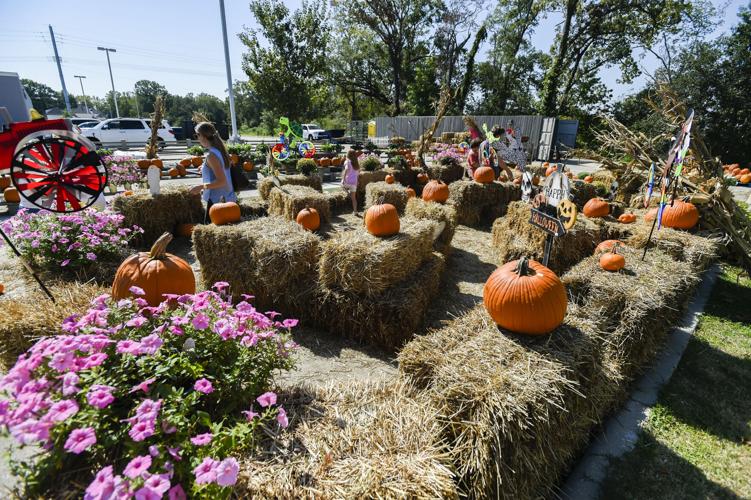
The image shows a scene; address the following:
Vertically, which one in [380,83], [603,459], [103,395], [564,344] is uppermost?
[380,83]

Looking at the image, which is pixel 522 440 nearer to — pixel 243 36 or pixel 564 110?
pixel 243 36

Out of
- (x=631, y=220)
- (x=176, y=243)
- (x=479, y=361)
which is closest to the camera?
(x=479, y=361)

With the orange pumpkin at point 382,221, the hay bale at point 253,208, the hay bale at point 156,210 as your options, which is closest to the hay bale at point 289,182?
the hay bale at point 253,208

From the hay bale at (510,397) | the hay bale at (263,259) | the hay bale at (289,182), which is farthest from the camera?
the hay bale at (289,182)

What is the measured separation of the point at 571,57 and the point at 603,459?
33707 mm

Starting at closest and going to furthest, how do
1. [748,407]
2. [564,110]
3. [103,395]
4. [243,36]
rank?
[103,395], [748,407], [243,36], [564,110]

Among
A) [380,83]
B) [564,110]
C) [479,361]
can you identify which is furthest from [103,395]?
[380,83]

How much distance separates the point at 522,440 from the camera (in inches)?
76.7

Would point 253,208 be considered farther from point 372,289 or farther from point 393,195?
point 372,289

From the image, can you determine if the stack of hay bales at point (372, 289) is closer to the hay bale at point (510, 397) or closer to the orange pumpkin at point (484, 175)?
the hay bale at point (510, 397)

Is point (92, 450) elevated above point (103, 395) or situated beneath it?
situated beneath

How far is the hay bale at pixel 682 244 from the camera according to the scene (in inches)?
175

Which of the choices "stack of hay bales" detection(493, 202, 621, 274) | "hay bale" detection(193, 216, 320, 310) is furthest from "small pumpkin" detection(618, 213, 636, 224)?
"hay bale" detection(193, 216, 320, 310)

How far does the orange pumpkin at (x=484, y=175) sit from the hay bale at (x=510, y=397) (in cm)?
601
